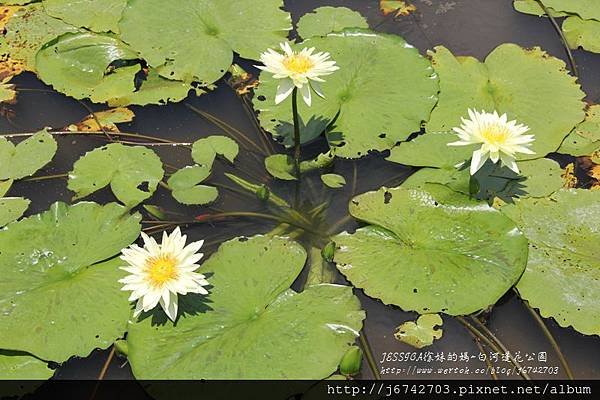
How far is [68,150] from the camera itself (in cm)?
334

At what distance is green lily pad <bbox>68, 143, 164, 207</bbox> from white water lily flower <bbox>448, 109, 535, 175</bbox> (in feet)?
4.69

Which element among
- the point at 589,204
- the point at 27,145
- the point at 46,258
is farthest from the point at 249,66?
the point at 589,204

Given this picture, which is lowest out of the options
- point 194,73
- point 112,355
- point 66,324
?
point 112,355

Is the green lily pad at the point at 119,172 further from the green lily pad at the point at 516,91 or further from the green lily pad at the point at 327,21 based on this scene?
the green lily pad at the point at 516,91

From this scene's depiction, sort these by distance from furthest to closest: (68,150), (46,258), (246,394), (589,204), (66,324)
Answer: (68,150) < (589,204) < (46,258) < (66,324) < (246,394)

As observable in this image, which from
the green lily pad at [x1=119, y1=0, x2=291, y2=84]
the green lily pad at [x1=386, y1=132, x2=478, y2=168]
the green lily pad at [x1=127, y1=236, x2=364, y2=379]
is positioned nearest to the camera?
the green lily pad at [x1=127, y1=236, x2=364, y2=379]

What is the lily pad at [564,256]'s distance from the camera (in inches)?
101

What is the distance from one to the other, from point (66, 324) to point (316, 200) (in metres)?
1.24

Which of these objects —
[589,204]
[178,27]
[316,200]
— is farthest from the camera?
[178,27]

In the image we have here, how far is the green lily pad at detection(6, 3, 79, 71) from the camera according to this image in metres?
3.76

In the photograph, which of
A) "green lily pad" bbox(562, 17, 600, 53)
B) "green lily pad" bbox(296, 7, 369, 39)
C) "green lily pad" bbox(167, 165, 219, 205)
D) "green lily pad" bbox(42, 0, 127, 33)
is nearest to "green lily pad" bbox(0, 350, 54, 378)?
"green lily pad" bbox(167, 165, 219, 205)

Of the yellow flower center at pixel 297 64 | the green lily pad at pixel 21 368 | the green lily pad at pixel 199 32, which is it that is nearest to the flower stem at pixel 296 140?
the yellow flower center at pixel 297 64

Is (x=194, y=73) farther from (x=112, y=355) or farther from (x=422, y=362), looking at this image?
(x=422, y=362)

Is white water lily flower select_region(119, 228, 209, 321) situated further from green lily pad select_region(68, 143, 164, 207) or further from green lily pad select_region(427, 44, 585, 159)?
green lily pad select_region(427, 44, 585, 159)
